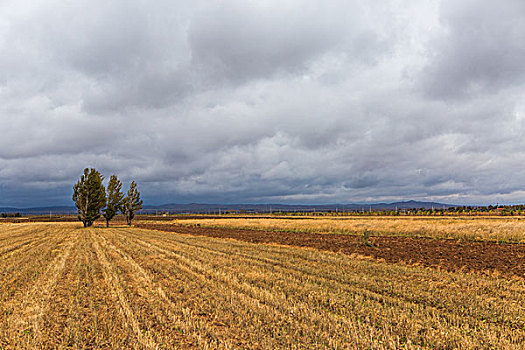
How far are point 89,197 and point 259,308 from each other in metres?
72.3

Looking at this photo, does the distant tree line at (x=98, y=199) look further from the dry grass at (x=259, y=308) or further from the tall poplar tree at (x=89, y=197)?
the dry grass at (x=259, y=308)

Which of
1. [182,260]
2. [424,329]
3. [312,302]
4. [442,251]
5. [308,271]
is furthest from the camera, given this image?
[442,251]

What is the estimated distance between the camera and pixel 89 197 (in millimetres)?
70125

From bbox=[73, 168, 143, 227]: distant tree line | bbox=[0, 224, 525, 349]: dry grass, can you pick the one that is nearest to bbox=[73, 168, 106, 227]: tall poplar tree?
bbox=[73, 168, 143, 227]: distant tree line

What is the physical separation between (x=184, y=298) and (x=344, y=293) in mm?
5472

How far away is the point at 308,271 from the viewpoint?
1460cm

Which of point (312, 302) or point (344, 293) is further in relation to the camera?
point (344, 293)

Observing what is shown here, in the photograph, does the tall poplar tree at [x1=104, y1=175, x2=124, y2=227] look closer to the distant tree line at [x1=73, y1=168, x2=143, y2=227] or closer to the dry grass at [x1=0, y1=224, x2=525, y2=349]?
the distant tree line at [x1=73, y1=168, x2=143, y2=227]

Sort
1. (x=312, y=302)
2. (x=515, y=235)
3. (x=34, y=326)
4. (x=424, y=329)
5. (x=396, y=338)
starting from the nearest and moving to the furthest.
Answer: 1. (x=396, y=338)
2. (x=424, y=329)
3. (x=34, y=326)
4. (x=312, y=302)
5. (x=515, y=235)

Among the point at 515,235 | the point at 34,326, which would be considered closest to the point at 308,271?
the point at 34,326

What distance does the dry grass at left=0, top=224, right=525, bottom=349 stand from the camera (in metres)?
7.20

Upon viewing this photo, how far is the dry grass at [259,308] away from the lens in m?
7.20

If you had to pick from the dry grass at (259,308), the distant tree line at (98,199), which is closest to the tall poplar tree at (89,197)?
the distant tree line at (98,199)

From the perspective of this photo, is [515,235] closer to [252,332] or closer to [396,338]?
[396,338]
